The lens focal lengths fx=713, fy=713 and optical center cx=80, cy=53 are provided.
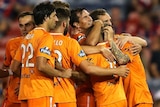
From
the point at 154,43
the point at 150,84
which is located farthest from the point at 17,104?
the point at 154,43

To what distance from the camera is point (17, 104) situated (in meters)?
8.78

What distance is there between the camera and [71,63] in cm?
823

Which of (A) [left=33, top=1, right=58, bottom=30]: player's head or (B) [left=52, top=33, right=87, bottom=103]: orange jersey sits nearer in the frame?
(A) [left=33, top=1, right=58, bottom=30]: player's head

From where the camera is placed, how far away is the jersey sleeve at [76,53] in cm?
800

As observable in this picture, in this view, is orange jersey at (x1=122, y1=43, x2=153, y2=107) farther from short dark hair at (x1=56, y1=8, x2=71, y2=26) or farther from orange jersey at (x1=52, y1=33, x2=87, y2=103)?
short dark hair at (x1=56, y1=8, x2=71, y2=26)

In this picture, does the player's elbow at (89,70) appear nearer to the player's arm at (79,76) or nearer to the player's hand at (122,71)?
the player's arm at (79,76)

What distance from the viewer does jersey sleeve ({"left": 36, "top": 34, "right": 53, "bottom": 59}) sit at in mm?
7711

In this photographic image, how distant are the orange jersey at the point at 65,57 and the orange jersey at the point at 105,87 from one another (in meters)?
0.31

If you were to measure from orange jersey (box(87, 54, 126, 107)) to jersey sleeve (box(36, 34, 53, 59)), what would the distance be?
0.73m

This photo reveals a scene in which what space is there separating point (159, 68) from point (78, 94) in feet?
16.2

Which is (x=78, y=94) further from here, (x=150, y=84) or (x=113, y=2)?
(x=113, y=2)

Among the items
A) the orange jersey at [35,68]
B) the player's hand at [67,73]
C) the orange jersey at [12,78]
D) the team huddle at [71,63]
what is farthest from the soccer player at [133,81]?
the orange jersey at [12,78]

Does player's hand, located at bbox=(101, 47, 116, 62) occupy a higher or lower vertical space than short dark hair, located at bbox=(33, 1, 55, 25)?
lower

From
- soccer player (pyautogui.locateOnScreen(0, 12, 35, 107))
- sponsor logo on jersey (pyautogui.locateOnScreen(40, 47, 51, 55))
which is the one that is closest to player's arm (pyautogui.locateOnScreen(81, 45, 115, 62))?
sponsor logo on jersey (pyautogui.locateOnScreen(40, 47, 51, 55))
